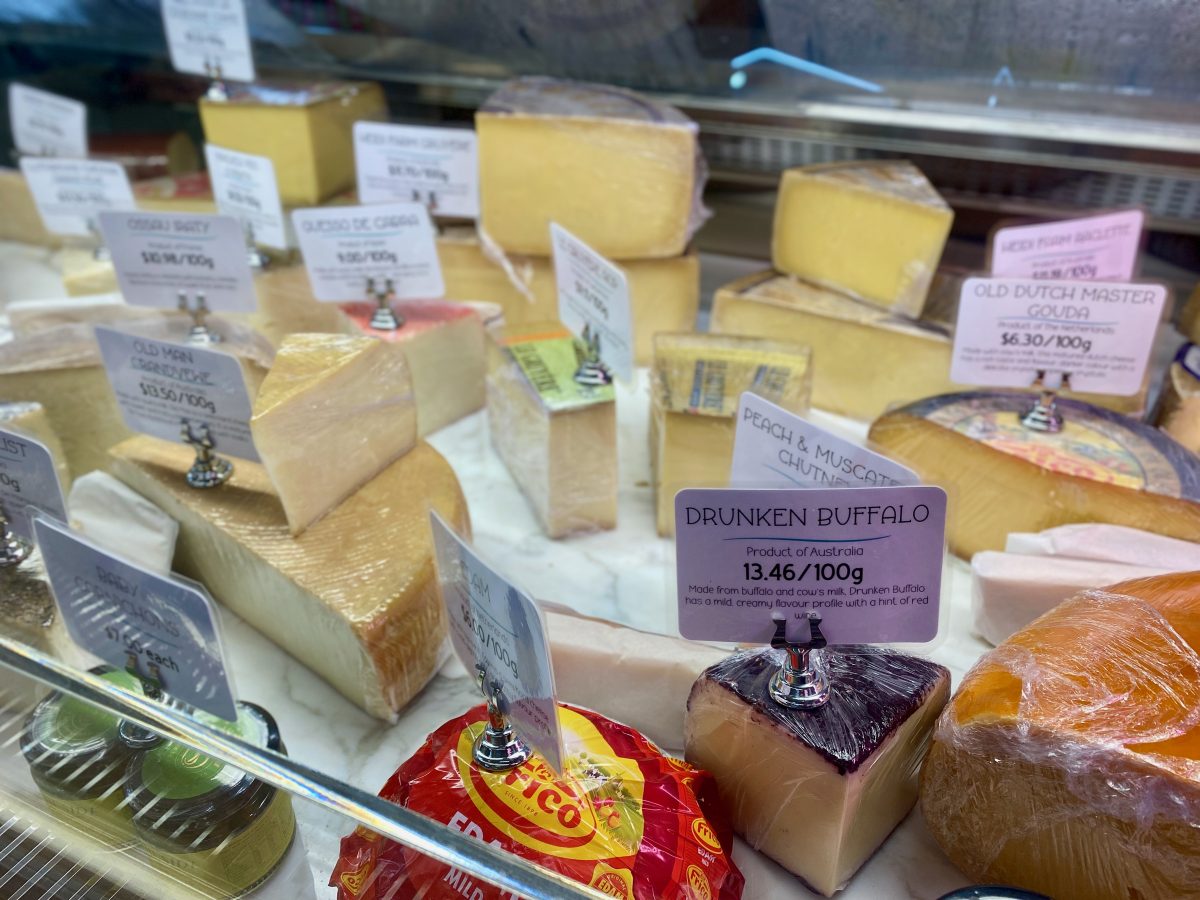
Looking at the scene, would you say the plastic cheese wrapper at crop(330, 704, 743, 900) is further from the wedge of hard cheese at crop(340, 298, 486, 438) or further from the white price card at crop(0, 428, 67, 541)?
the wedge of hard cheese at crop(340, 298, 486, 438)

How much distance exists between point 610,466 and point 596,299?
0.26m

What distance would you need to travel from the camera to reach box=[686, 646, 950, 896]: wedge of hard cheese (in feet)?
2.94

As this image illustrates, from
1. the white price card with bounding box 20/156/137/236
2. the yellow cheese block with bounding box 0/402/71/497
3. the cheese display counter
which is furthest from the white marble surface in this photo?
the white price card with bounding box 20/156/137/236

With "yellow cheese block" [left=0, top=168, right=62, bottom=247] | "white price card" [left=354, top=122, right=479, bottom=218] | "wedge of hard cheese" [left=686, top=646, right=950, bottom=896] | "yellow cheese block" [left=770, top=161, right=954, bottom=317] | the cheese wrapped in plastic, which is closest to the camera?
the cheese wrapped in plastic

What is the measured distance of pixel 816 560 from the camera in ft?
2.97

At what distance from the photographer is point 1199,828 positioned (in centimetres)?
77

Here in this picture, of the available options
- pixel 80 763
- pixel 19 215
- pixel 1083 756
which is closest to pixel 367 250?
pixel 80 763

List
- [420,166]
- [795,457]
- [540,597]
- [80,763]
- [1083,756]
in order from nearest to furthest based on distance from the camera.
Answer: [1083,756] < [80,763] < [795,457] < [540,597] < [420,166]

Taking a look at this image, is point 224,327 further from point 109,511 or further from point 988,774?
point 988,774

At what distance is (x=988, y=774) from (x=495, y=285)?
1.41 m

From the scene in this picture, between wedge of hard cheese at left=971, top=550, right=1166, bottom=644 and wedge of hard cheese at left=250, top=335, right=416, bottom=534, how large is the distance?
2.68 ft

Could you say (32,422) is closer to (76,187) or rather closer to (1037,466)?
(76,187)

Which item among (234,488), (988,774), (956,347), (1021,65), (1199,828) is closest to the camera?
(1199,828)

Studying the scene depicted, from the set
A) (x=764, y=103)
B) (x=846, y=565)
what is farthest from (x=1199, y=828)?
(x=764, y=103)
